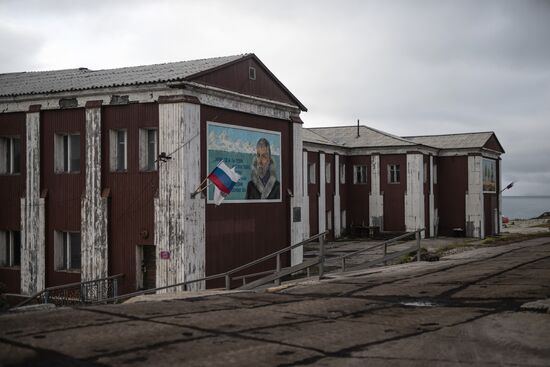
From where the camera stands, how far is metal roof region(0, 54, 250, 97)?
68.8 feet

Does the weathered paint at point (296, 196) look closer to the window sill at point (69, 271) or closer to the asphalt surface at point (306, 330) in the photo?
the window sill at point (69, 271)

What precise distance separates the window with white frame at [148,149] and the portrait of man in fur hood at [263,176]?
3.82 m

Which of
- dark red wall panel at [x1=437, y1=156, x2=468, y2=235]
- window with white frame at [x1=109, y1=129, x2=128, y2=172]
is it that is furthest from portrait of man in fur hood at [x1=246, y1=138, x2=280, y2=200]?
dark red wall panel at [x1=437, y1=156, x2=468, y2=235]

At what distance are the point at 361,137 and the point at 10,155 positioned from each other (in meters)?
28.2

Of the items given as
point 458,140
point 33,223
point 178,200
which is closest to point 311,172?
point 458,140

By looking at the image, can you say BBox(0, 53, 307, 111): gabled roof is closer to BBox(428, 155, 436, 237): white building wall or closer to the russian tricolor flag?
the russian tricolor flag

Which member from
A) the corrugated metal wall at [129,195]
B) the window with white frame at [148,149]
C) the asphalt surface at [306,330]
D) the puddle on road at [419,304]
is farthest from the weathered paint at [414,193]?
the puddle on road at [419,304]

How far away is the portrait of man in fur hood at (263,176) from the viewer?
915 inches

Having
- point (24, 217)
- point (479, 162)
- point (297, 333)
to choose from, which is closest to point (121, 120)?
point (24, 217)

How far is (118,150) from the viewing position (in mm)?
21297

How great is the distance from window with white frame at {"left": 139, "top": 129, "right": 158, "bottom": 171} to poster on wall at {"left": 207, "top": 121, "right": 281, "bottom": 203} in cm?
173

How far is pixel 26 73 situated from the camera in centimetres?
2838

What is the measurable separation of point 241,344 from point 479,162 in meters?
40.5

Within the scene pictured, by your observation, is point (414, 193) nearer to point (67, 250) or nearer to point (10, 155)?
point (67, 250)
